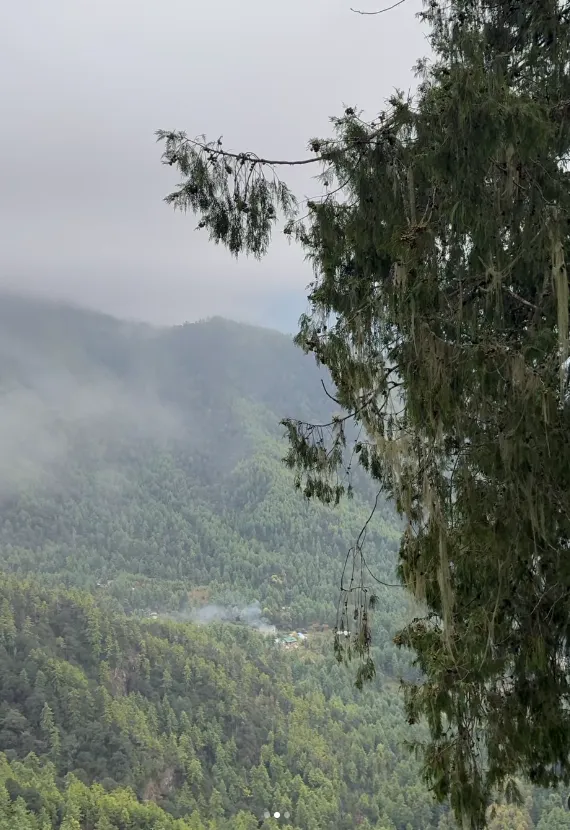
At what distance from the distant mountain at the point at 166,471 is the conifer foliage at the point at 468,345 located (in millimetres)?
44239

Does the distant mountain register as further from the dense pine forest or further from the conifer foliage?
the conifer foliage

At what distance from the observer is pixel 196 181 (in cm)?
281

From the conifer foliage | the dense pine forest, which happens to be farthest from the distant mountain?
the conifer foliage

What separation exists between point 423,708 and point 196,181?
2.35 m

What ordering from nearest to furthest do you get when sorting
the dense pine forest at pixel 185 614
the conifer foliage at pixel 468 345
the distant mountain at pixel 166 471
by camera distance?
the conifer foliage at pixel 468 345
the dense pine forest at pixel 185 614
the distant mountain at pixel 166 471

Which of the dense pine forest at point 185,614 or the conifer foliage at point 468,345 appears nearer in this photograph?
the conifer foliage at point 468,345

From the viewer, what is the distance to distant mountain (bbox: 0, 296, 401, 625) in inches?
3172

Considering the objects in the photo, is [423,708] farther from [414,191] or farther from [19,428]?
[19,428]

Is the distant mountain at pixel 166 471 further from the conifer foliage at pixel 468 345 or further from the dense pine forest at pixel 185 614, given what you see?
the conifer foliage at pixel 468 345

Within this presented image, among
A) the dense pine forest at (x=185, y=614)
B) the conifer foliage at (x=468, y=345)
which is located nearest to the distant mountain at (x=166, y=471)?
the dense pine forest at (x=185, y=614)

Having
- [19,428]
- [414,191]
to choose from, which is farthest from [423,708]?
[19,428]

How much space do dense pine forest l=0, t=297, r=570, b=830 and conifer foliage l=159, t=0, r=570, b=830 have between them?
13.0 inches

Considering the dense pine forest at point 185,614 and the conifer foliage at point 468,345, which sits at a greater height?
the conifer foliage at point 468,345

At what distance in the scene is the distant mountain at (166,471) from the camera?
80.6 meters
